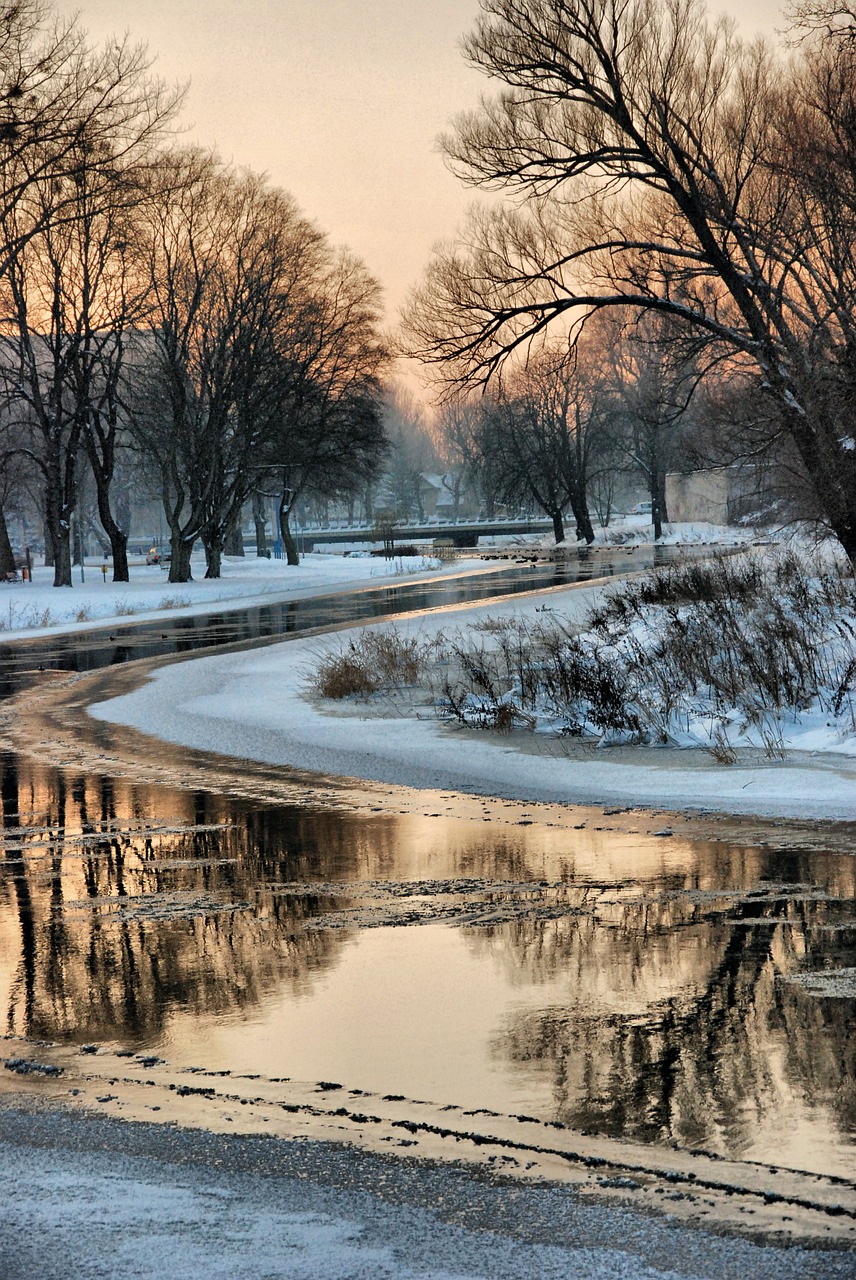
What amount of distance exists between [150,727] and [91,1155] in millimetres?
11512

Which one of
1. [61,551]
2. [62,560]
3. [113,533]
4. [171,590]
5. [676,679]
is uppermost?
[113,533]

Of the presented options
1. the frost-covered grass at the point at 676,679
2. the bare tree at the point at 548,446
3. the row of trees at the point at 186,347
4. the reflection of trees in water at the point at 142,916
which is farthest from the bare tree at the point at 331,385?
the reflection of trees in water at the point at 142,916

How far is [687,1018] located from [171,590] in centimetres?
4367

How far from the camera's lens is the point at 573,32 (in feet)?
74.2

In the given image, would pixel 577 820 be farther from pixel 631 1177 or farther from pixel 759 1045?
pixel 631 1177

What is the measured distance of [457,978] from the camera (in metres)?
5.88

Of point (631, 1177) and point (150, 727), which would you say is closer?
point (631, 1177)

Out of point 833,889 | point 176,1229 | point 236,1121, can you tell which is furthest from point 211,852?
point 176,1229

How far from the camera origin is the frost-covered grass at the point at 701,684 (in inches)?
504

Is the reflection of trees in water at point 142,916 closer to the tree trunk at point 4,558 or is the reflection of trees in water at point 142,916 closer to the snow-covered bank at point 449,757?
the snow-covered bank at point 449,757

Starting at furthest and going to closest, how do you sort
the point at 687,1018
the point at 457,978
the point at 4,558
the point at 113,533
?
the point at 4,558 < the point at 113,533 < the point at 457,978 < the point at 687,1018

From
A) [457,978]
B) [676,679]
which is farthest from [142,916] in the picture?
[676,679]

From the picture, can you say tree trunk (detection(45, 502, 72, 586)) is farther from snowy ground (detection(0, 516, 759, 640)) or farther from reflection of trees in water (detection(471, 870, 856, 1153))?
reflection of trees in water (detection(471, 870, 856, 1153))

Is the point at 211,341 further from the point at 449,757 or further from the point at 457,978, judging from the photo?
the point at 457,978
